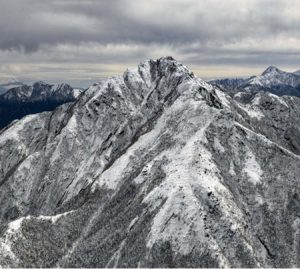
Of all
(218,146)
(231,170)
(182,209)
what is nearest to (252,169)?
(231,170)

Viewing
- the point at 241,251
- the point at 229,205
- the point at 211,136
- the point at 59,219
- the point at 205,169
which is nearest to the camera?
the point at 241,251

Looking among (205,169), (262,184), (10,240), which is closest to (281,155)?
(262,184)

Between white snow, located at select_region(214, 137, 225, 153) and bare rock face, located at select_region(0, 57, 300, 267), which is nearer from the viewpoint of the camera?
bare rock face, located at select_region(0, 57, 300, 267)

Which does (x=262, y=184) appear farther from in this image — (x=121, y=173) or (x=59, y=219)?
(x=59, y=219)

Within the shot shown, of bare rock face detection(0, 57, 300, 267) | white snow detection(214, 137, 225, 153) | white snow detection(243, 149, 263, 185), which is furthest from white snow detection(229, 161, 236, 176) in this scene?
white snow detection(214, 137, 225, 153)

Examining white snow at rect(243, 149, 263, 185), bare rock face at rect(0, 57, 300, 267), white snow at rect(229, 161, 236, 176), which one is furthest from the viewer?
white snow at rect(243, 149, 263, 185)

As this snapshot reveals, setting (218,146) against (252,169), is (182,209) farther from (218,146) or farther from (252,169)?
(252,169)

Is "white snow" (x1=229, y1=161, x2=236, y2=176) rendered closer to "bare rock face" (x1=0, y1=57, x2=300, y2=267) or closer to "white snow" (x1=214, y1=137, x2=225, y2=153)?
"bare rock face" (x1=0, y1=57, x2=300, y2=267)

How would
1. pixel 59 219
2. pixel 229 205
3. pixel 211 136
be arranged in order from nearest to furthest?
pixel 229 205
pixel 59 219
pixel 211 136

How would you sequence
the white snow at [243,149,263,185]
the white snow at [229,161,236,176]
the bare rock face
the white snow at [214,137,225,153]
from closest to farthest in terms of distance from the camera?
1. the bare rock face
2. the white snow at [229,161,236,176]
3. the white snow at [243,149,263,185]
4. the white snow at [214,137,225,153]

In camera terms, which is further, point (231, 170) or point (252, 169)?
point (252, 169)

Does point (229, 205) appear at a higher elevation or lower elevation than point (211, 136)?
lower
